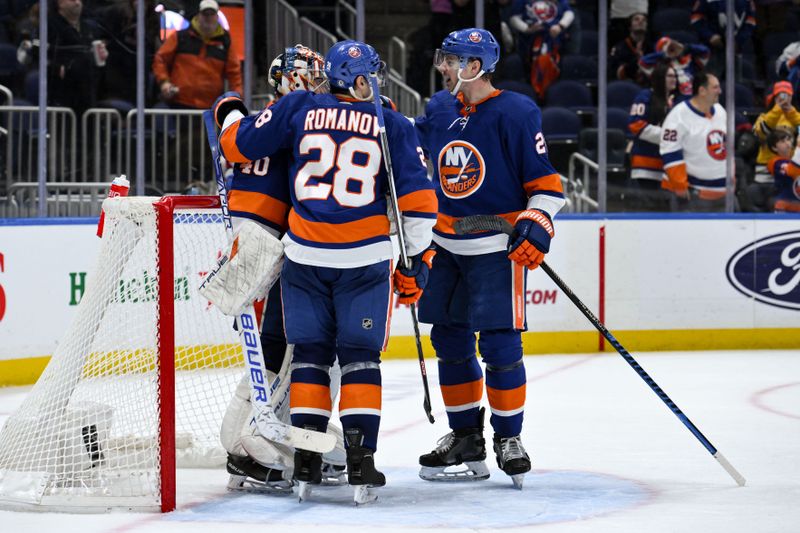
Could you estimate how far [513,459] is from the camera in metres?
3.63

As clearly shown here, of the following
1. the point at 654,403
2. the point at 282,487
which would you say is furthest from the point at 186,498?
the point at 654,403

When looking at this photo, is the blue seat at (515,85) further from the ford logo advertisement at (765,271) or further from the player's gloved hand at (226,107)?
the player's gloved hand at (226,107)

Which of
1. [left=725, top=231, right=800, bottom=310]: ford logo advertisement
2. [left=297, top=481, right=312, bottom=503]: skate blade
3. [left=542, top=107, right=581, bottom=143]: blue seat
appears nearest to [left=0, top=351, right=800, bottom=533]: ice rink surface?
[left=297, top=481, right=312, bottom=503]: skate blade

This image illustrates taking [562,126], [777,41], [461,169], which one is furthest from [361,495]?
[777,41]

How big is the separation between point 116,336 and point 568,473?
1373 mm

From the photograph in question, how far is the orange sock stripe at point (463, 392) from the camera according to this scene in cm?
385

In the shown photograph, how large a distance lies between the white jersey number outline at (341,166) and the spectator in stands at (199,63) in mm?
3349

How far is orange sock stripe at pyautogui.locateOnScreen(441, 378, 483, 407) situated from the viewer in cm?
385

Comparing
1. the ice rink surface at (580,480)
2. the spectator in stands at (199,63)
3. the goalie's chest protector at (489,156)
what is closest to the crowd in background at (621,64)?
the spectator in stands at (199,63)

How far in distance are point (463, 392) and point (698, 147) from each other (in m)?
3.81

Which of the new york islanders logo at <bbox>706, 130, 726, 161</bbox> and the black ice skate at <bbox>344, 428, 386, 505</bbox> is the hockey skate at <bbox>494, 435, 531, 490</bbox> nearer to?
the black ice skate at <bbox>344, 428, 386, 505</bbox>

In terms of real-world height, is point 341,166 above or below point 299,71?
below

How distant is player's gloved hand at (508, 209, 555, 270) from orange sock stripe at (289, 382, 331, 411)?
Answer: 663mm

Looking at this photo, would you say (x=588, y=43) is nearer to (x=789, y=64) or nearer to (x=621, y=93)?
(x=621, y=93)
